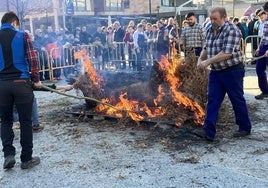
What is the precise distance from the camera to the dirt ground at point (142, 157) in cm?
423

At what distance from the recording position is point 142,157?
496 centimetres

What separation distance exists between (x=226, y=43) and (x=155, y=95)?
213 centimetres

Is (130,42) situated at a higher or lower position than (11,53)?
lower

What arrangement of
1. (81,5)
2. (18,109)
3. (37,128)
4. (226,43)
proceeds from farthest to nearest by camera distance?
(81,5)
(37,128)
(226,43)
(18,109)

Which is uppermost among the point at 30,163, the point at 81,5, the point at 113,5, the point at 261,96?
the point at 113,5

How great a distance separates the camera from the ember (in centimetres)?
624

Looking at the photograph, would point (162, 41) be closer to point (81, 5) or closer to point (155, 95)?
point (155, 95)

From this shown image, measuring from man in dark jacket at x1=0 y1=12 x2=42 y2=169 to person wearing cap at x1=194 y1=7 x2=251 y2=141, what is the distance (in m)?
2.41

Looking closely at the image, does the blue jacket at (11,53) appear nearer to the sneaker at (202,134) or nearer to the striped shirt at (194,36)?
the sneaker at (202,134)

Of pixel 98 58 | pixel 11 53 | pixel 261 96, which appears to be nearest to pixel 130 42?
pixel 98 58

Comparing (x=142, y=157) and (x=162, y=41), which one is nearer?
(x=142, y=157)

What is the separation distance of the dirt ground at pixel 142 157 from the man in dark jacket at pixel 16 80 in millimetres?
345

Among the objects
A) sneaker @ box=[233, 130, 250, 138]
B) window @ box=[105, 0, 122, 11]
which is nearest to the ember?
sneaker @ box=[233, 130, 250, 138]

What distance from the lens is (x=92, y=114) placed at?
707cm
